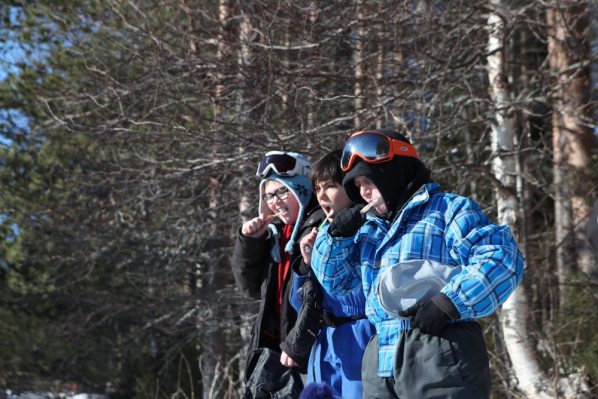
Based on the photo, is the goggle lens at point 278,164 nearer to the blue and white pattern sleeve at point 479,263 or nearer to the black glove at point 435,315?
the blue and white pattern sleeve at point 479,263

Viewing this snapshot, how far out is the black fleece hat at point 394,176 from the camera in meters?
3.12

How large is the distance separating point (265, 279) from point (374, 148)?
1.22 metres

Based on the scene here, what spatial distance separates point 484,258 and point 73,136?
26.0 ft

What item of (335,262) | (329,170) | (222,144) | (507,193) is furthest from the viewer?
(507,193)

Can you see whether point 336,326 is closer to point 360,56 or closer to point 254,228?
point 254,228

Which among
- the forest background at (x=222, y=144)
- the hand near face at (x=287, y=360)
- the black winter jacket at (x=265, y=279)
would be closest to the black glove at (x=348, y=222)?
the black winter jacket at (x=265, y=279)

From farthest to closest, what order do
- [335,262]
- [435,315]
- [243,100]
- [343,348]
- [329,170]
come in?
[243,100], [329,170], [343,348], [335,262], [435,315]

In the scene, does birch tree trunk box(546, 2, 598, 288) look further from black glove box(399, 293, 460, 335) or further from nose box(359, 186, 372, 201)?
black glove box(399, 293, 460, 335)

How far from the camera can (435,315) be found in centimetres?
273

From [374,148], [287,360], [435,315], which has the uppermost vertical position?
[374,148]


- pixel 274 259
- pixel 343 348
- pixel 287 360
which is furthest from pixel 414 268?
pixel 274 259

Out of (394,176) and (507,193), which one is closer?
(394,176)

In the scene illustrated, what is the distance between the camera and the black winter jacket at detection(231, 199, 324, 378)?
154 inches

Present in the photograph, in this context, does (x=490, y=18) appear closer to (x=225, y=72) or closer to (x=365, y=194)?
(x=225, y=72)
